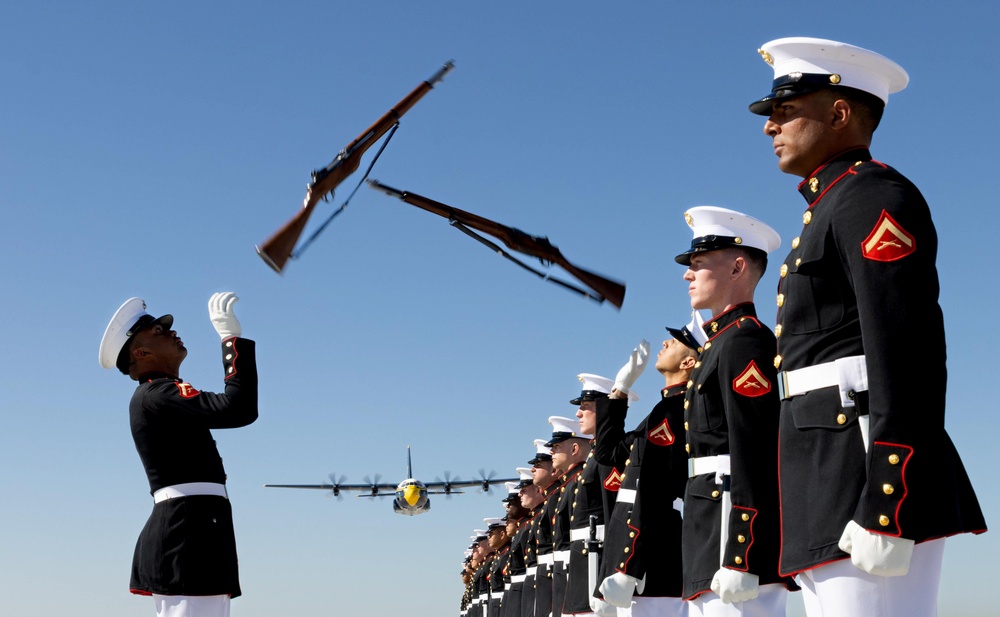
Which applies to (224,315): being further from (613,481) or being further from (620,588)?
(613,481)

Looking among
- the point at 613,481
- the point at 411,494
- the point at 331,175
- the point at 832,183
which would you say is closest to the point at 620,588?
the point at 613,481

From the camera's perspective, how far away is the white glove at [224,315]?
7535mm

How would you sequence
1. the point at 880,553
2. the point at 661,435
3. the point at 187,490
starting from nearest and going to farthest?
the point at 880,553 < the point at 187,490 < the point at 661,435

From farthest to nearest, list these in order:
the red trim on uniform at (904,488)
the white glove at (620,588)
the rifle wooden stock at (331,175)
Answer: the white glove at (620,588), the rifle wooden stock at (331,175), the red trim on uniform at (904,488)

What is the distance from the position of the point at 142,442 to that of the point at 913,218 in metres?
5.56

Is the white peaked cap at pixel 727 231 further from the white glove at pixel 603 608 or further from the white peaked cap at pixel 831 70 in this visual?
the white glove at pixel 603 608

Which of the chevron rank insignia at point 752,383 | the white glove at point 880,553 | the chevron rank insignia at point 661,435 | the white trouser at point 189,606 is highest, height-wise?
the chevron rank insignia at point 752,383

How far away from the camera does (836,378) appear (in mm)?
4141

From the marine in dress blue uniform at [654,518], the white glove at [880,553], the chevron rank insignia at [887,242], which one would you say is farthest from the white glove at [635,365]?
the white glove at [880,553]

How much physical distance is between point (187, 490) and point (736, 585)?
375cm

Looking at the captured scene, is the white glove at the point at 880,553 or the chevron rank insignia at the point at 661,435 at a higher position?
the chevron rank insignia at the point at 661,435

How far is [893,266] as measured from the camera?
3941 mm

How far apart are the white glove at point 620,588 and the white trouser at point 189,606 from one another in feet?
8.78

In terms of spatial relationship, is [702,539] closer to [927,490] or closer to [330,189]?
[927,490]
